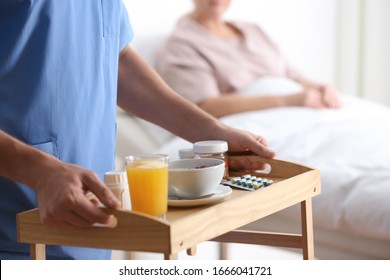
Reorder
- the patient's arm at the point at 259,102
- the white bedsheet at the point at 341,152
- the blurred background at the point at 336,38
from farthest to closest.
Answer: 1. the blurred background at the point at 336,38
2. the patient's arm at the point at 259,102
3. the white bedsheet at the point at 341,152

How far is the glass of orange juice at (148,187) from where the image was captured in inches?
48.0

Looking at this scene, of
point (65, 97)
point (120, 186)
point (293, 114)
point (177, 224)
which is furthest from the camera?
point (293, 114)

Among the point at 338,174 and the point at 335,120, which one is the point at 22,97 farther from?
the point at 335,120

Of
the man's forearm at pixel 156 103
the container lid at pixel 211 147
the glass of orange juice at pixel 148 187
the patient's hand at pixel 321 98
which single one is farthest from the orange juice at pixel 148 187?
the patient's hand at pixel 321 98

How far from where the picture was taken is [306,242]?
1568 millimetres

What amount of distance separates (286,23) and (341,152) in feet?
5.55

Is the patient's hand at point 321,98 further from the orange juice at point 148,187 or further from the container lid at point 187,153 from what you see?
the orange juice at point 148,187

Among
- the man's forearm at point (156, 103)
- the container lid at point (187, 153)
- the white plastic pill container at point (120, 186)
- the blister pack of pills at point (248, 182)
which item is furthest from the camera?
the man's forearm at point (156, 103)

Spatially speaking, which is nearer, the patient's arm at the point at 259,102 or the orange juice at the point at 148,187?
the orange juice at the point at 148,187

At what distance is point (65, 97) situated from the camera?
154cm

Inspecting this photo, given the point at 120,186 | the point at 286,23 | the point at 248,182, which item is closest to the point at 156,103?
the point at 248,182

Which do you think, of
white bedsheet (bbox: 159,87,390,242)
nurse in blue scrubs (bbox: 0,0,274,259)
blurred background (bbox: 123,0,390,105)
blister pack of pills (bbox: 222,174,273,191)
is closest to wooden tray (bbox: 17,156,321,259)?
A: blister pack of pills (bbox: 222,174,273,191)

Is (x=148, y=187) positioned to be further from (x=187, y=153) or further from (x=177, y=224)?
(x=187, y=153)

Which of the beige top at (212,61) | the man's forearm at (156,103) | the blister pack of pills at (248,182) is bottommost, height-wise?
the blister pack of pills at (248,182)
